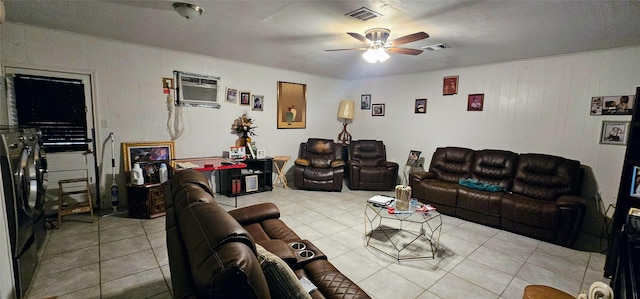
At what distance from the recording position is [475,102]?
458 cm

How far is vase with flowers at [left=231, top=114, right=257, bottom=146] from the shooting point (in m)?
4.87

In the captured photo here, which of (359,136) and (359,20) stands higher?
(359,20)

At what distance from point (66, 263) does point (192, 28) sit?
263 centimetres

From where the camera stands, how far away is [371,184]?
5.20m

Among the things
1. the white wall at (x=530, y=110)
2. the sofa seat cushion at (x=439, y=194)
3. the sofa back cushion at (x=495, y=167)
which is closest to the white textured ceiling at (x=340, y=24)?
the white wall at (x=530, y=110)

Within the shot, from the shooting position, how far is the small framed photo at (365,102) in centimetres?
617

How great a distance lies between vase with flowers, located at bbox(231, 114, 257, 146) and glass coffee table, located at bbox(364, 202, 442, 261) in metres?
2.70

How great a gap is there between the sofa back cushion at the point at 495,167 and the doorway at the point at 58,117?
220 inches

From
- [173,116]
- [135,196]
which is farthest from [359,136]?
[135,196]

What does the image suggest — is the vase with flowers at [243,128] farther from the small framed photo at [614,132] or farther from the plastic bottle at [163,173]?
the small framed photo at [614,132]

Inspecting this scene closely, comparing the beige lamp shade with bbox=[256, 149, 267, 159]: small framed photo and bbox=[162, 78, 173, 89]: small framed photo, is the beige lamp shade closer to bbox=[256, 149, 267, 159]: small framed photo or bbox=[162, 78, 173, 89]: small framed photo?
bbox=[256, 149, 267, 159]: small framed photo

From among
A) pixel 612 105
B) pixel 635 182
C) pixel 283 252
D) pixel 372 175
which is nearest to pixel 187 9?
pixel 283 252

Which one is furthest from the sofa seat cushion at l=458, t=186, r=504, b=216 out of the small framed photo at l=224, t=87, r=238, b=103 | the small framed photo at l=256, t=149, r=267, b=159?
the small framed photo at l=224, t=87, r=238, b=103

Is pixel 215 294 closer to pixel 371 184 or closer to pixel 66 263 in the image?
pixel 66 263
